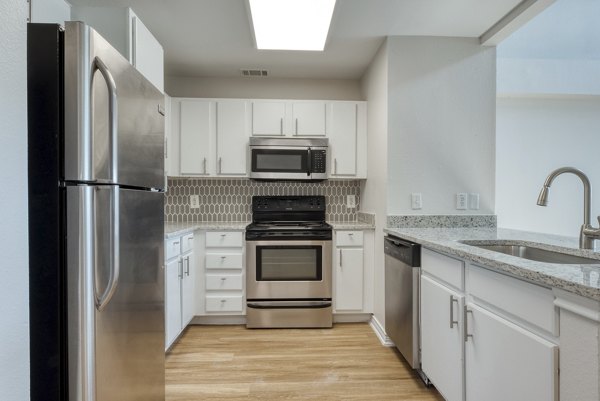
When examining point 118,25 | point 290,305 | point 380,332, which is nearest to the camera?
point 118,25

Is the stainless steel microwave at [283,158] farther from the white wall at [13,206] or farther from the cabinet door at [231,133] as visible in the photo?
the white wall at [13,206]

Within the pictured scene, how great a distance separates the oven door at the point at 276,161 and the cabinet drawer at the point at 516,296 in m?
2.01

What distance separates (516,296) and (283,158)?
7.81ft

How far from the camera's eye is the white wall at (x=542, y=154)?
3.88 m

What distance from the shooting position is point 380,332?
2789 mm

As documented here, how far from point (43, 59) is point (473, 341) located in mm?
1944

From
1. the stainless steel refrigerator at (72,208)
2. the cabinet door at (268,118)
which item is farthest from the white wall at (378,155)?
the stainless steel refrigerator at (72,208)

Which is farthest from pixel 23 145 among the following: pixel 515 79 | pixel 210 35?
pixel 515 79

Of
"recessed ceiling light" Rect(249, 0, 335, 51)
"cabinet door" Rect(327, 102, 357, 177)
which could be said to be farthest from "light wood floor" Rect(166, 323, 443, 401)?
"recessed ceiling light" Rect(249, 0, 335, 51)

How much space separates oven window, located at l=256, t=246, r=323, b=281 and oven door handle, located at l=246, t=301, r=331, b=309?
22 centimetres

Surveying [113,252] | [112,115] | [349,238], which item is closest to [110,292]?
[113,252]

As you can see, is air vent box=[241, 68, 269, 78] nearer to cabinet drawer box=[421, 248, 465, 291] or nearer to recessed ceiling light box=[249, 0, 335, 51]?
recessed ceiling light box=[249, 0, 335, 51]

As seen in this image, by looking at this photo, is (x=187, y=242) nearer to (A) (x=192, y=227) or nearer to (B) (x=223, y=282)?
(A) (x=192, y=227)

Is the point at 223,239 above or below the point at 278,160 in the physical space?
below
